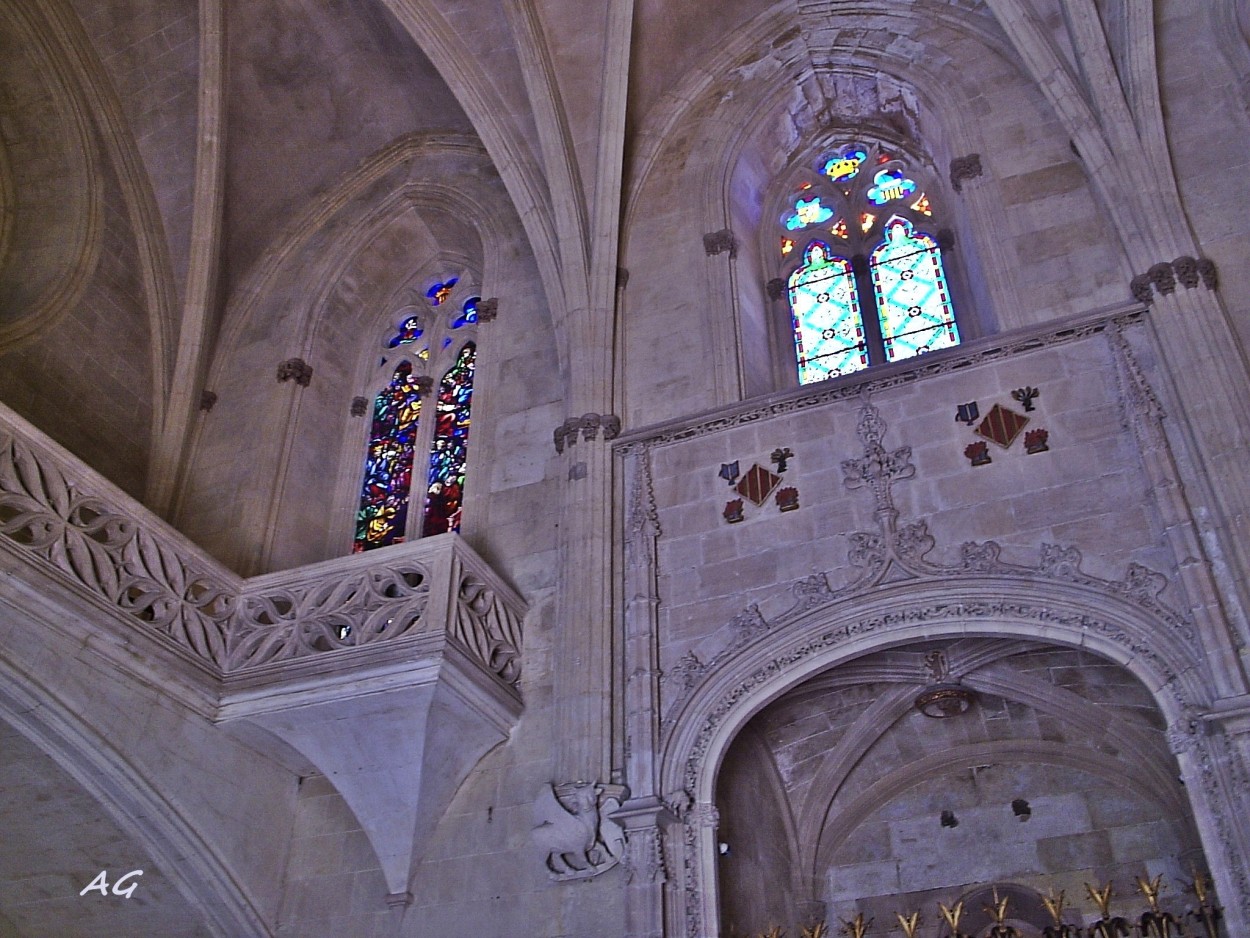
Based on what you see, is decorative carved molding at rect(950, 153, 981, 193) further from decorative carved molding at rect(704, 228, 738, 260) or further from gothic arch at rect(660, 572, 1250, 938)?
gothic arch at rect(660, 572, 1250, 938)

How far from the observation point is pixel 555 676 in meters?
9.38

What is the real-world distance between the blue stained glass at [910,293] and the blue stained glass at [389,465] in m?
4.85

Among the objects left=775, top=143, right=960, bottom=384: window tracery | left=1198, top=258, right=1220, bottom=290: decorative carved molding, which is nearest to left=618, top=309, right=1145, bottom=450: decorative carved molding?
left=1198, top=258, right=1220, bottom=290: decorative carved molding

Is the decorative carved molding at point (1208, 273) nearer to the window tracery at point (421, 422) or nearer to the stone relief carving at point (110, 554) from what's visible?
the window tracery at point (421, 422)

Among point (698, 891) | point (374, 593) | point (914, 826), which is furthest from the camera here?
point (914, 826)

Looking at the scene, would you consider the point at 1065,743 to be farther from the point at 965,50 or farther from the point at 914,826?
the point at 965,50

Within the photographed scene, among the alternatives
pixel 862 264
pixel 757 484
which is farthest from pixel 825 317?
pixel 757 484

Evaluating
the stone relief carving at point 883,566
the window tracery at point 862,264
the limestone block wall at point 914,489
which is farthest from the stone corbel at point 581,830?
the window tracery at point 862,264

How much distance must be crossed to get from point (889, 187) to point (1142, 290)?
12.2 ft

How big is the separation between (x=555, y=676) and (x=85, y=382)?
5.97 meters

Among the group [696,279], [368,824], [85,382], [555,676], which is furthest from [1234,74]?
[85,382]

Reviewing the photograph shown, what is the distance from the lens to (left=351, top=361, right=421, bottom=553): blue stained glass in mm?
12211

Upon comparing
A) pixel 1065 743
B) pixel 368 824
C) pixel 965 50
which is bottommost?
pixel 368 824

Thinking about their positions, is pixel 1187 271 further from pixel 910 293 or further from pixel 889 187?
pixel 889 187
